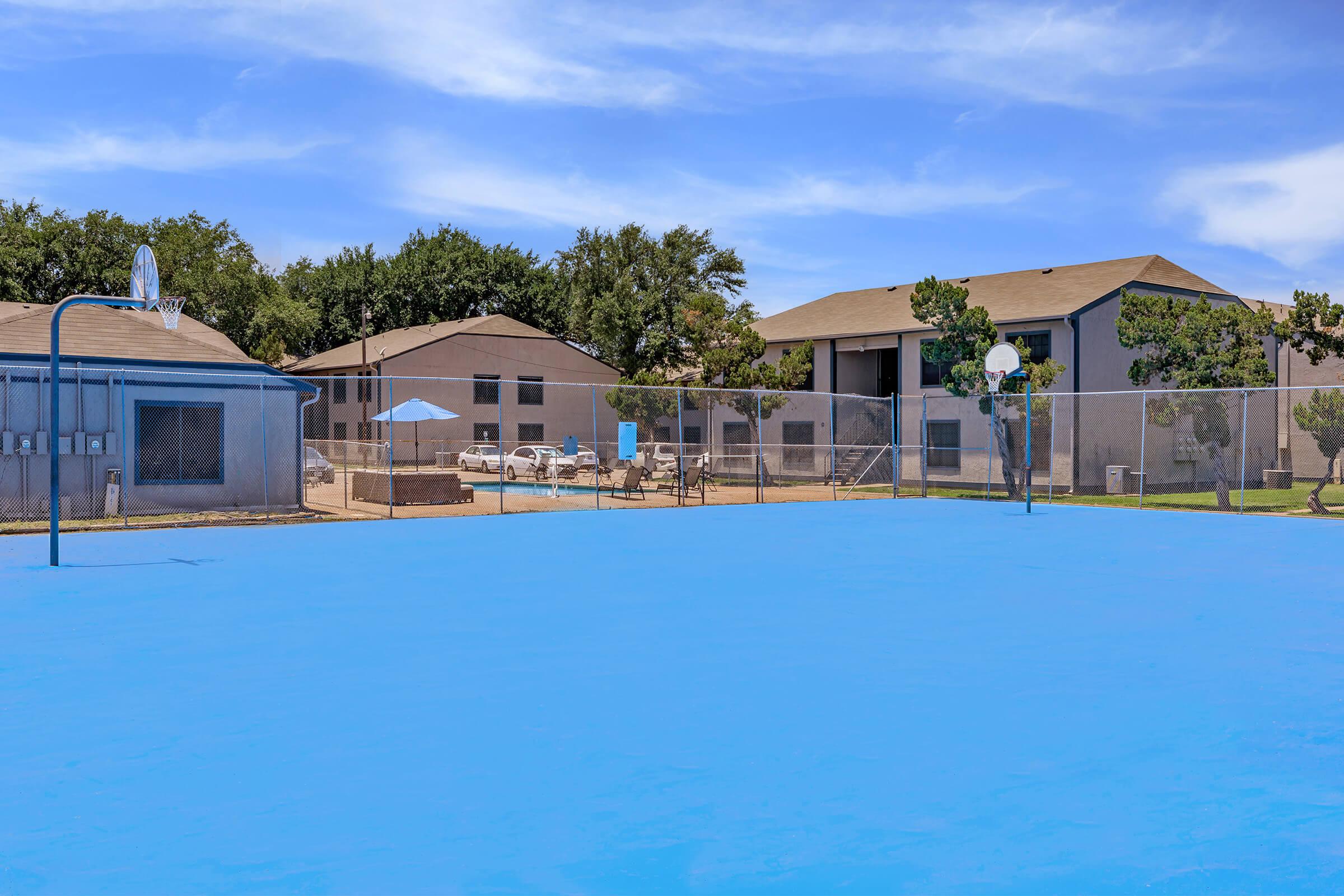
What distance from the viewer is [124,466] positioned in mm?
20703

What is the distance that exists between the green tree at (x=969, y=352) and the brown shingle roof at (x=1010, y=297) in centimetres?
383

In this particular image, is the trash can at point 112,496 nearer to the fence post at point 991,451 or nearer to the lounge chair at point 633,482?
the lounge chair at point 633,482

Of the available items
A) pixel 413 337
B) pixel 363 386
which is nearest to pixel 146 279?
pixel 363 386

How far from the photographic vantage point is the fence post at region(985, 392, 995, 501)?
27.3m

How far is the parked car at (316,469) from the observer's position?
31.4m

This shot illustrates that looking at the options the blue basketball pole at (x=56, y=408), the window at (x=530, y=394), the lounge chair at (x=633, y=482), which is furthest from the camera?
the window at (x=530, y=394)

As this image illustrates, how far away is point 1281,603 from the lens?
11.0m

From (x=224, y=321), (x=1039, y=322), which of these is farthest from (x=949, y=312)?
(x=224, y=321)

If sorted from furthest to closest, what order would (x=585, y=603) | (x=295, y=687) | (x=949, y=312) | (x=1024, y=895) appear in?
(x=949, y=312) < (x=585, y=603) < (x=295, y=687) < (x=1024, y=895)

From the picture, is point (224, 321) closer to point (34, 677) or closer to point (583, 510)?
point (583, 510)


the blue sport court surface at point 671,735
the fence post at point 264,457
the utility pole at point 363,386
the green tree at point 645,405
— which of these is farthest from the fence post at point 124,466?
the utility pole at point 363,386

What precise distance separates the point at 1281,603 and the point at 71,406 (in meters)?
21.4

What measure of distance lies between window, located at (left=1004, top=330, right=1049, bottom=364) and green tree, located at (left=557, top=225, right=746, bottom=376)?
55.5 feet

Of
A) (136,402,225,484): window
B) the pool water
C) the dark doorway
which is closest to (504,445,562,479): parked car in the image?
the pool water
